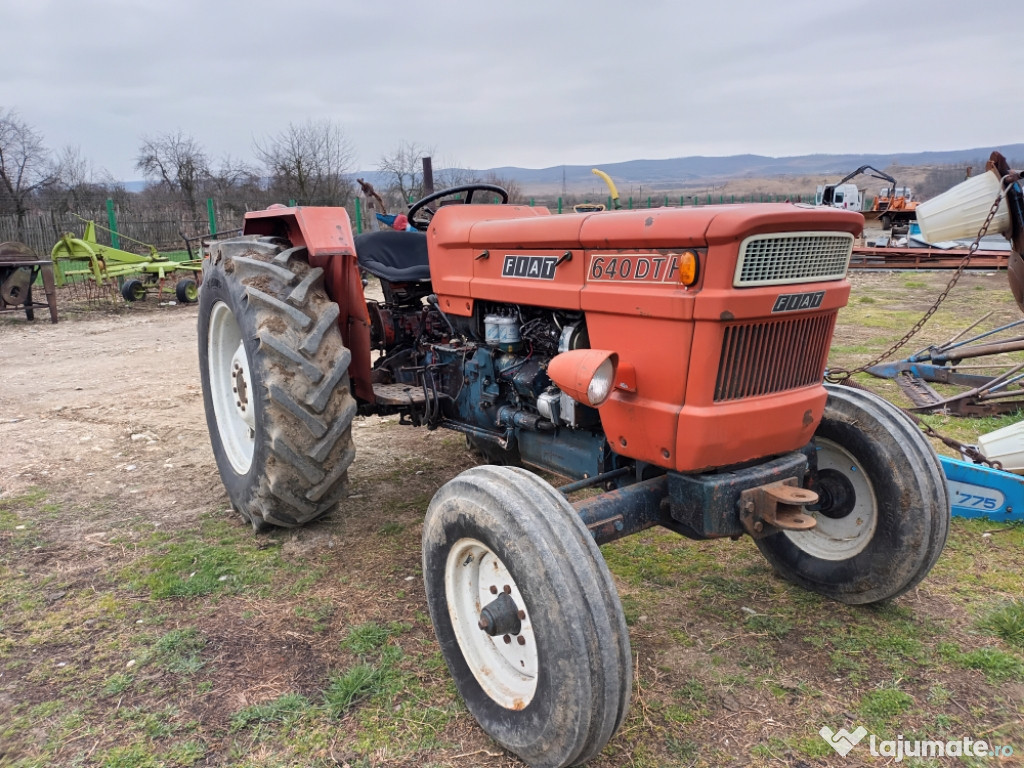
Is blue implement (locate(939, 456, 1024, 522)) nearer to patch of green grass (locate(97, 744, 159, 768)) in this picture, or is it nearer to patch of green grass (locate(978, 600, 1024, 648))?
patch of green grass (locate(978, 600, 1024, 648))

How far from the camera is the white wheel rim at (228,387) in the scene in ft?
12.3

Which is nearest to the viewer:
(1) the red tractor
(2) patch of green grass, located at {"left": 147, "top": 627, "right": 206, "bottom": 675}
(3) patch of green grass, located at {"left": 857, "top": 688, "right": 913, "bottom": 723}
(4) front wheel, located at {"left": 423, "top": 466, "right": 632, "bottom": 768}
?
(4) front wheel, located at {"left": 423, "top": 466, "right": 632, "bottom": 768}

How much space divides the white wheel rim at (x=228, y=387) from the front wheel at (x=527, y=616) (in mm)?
1843

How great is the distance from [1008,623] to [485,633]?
1948 millimetres

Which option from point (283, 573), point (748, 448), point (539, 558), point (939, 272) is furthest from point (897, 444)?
point (939, 272)

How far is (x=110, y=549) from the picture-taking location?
11.2 ft

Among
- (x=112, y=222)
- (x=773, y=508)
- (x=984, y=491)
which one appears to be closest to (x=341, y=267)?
(x=773, y=508)

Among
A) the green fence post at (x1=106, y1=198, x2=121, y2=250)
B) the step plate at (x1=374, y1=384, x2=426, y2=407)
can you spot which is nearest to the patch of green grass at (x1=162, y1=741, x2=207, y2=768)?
the step plate at (x1=374, y1=384, x2=426, y2=407)

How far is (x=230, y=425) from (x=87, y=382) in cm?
350

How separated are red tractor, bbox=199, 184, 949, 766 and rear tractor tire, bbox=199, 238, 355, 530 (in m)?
0.01

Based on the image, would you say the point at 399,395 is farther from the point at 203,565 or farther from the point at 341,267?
the point at 203,565

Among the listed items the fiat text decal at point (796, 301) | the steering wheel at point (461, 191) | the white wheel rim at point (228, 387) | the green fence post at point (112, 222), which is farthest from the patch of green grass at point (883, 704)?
the green fence post at point (112, 222)

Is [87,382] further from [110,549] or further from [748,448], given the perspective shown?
[748,448]

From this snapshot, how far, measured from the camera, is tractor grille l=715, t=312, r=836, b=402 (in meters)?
2.17
